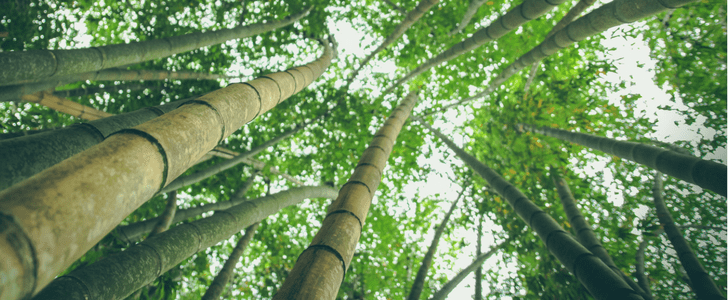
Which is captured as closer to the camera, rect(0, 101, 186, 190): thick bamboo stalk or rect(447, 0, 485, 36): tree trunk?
rect(0, 101, 186, 190): thick bamboo stalk

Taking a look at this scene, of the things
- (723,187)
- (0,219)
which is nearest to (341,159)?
(723,187)

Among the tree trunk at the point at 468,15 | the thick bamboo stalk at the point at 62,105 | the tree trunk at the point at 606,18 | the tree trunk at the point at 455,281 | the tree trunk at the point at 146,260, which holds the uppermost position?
the tree trunk at the point at 468,15

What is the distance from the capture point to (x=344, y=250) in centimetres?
176

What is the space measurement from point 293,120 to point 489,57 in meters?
4.45

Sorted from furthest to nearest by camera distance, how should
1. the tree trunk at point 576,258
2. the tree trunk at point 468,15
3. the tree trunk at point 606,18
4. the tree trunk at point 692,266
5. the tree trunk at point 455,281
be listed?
the tree trunk at point 468,15 → the tree trunk at point 455,281 → the tree trunk at point 692,266 → the tree trunk at point 606,18 → the tree trunk at point 576,258

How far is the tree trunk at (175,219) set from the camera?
10.7 feet

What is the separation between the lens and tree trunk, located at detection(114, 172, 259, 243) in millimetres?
3253

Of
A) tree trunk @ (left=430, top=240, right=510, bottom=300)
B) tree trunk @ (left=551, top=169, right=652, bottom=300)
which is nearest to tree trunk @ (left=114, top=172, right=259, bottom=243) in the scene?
tree trunk @ (left=430, top=240, right=510, bottom=300)

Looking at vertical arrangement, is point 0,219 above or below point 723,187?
below

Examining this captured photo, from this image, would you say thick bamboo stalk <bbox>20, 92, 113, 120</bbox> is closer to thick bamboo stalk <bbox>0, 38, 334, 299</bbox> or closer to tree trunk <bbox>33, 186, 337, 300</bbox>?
tree trunk <bbox>33, 186, 337, 300</bbox>

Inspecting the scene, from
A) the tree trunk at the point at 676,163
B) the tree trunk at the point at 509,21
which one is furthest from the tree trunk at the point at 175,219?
the tree trunk at the point at 676,163

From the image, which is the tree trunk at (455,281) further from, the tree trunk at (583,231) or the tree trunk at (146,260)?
the tree trunk at (146,260)

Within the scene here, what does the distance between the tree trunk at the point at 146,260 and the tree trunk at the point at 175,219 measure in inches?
35.7

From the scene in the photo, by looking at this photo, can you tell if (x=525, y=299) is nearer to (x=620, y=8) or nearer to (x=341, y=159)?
(x=620, y=8)
